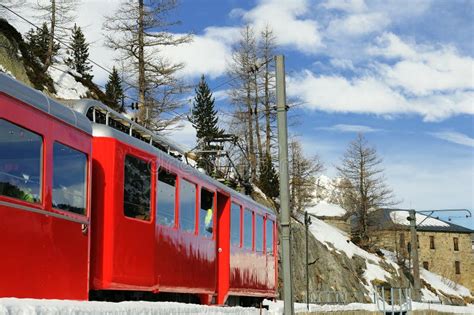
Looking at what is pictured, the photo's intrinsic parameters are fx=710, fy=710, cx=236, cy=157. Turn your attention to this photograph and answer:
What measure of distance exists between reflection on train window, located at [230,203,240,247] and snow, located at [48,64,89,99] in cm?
2200

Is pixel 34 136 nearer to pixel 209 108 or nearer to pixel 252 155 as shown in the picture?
pixel 252 155

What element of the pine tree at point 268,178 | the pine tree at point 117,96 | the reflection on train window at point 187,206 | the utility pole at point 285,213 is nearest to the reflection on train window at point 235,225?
the reflection on train window at point 187,206

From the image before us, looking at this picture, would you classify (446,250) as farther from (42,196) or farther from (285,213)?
(42,196)

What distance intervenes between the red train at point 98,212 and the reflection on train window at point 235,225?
1.12 ft

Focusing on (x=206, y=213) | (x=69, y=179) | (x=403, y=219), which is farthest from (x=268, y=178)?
(x=69, y=179)

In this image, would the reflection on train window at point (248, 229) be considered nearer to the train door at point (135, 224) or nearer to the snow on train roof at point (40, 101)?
the train door at point (135, 224)

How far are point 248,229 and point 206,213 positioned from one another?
3.48 metres

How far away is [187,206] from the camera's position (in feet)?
41.2

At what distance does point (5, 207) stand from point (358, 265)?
52.2m

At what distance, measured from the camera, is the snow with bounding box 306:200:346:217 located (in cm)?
7619

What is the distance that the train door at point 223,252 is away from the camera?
15.0m

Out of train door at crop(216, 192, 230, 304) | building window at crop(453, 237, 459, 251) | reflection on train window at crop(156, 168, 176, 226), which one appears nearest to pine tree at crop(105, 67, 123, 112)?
train door at crop(216, 192, 230, 304)

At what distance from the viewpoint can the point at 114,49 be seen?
3516cm

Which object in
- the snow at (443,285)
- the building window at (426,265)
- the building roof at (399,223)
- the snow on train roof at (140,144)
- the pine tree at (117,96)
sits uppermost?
the pine tree at (117,96)
